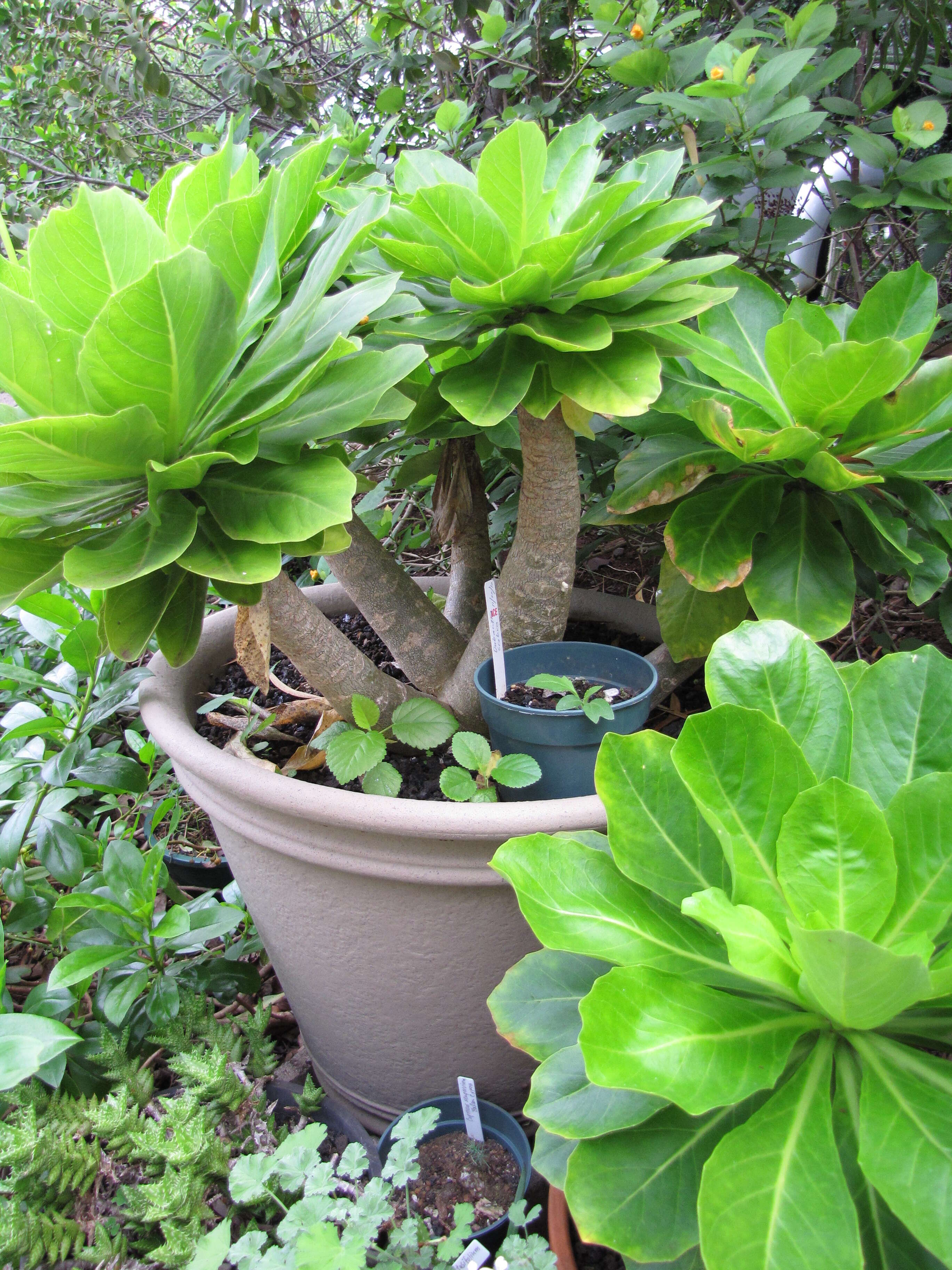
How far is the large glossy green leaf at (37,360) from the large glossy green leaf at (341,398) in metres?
0.17

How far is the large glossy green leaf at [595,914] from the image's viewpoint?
1.94 ft

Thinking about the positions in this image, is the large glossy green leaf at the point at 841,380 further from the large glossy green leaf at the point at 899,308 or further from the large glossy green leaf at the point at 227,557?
the large glossy green leaf at the point at 227,557

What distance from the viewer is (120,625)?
2.32ft

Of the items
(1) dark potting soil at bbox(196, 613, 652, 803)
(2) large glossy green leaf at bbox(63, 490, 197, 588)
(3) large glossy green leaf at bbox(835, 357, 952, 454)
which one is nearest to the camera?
(2) large glossy green leaf at bbox(63, 490, 197, 588)

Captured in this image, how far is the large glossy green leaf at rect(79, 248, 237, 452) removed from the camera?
564 mm

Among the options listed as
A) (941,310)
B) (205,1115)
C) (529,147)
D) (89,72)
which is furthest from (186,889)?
(89,72)

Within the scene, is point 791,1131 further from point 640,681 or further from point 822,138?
point 822,138

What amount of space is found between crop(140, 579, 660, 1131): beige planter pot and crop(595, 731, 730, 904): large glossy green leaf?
6.0 inches

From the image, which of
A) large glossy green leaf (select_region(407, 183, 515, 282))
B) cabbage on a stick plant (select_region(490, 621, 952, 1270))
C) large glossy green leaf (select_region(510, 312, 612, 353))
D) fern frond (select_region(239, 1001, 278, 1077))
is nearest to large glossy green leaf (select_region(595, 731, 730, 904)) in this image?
cabbage on a stick plant (select_region(490, 621, 952, 1270))

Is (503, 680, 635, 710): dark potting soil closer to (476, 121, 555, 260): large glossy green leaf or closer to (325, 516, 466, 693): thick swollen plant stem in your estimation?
(325, 516, 466, 693): thick swollen plant stem

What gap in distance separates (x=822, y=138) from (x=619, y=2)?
36cm

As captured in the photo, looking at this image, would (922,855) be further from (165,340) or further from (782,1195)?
(165,340)

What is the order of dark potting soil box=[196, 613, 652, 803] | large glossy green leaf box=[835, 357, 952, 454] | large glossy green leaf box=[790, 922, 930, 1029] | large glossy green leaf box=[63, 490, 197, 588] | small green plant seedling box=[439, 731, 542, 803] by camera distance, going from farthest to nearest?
dark potting soil box=[196, 613, 652, 803], small green plant seedling box=[439, 731, 542, 803], large glossy green leaf box=[835, 357, 952, 454], large glossy green leaf box=[63, 490, 197, 588], large glossy green leaf box=[790, 922, 930, 1029]

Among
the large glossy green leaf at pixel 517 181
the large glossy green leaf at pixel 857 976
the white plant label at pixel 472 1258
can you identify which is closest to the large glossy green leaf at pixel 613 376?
the large glossy green leaf at pixel 517 181
